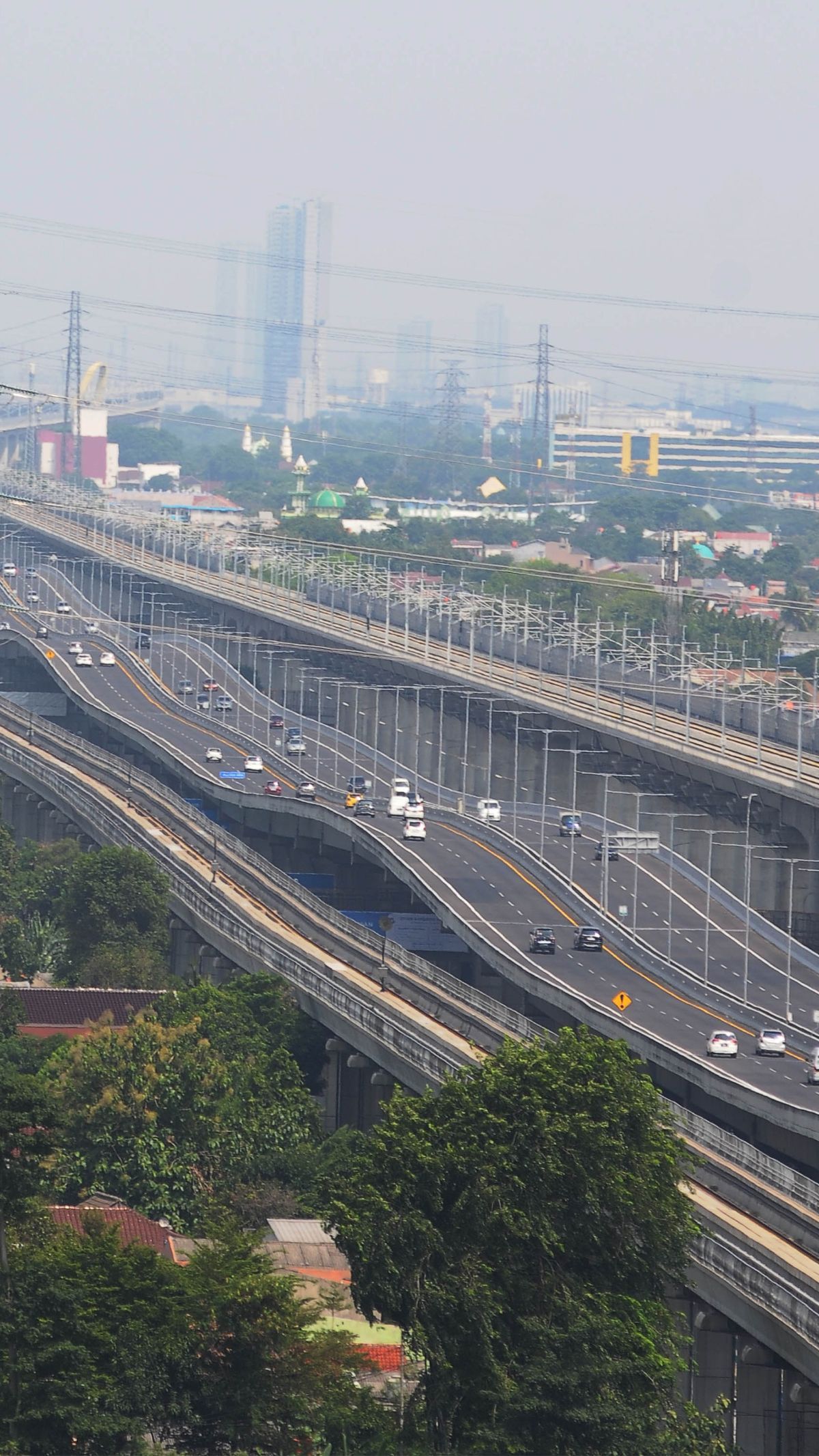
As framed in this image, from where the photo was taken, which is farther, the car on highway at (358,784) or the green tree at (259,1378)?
the car on highway at (358,784)

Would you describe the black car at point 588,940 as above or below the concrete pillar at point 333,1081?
above

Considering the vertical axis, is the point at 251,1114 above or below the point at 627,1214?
below

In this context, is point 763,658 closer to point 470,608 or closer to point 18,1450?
point 470,608

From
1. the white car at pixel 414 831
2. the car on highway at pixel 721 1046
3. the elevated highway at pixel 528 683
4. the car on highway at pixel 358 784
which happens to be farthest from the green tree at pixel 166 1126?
the car on highway at pixel 358 784

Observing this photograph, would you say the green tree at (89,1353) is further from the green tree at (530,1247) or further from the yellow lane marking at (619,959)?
the yellow lane marking at (619,959)

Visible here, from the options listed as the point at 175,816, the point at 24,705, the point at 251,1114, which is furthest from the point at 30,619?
the point at 251,1114

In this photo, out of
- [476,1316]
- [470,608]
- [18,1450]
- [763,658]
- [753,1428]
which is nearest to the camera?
[18,1450]

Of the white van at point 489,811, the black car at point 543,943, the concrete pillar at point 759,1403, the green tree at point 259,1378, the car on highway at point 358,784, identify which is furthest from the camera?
the car on highway at point 358,784
